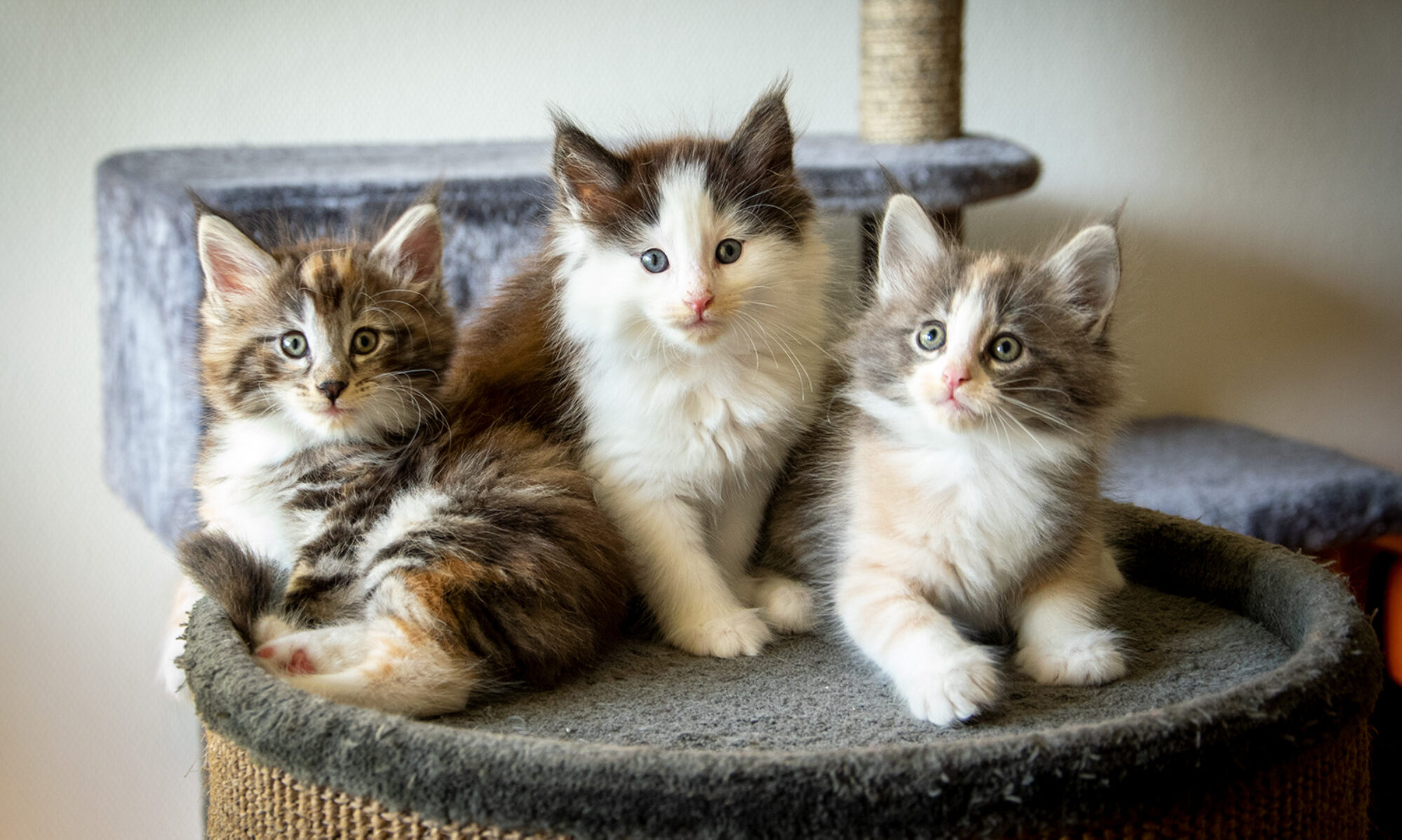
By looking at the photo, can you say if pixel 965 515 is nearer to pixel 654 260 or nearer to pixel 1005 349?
pixel 1005 349

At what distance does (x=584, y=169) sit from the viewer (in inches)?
51.4

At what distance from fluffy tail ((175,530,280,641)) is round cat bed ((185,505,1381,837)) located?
22 millimetres

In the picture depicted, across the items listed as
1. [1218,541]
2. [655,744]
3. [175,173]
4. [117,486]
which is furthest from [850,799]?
[117,486]

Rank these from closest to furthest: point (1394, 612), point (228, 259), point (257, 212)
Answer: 1. point (228, 259)
2. point (257, 212)
3. point (1394, 612)

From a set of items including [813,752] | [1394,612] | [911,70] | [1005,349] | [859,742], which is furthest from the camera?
[1394,612]

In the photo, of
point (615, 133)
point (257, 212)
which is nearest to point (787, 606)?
point (257, 212)

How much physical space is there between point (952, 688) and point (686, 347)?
0.47 meters

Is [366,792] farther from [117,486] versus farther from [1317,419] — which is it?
[1317,419]

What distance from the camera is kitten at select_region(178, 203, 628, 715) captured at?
1.08m

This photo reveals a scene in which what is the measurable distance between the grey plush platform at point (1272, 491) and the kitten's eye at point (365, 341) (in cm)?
140

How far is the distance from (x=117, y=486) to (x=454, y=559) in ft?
4.73

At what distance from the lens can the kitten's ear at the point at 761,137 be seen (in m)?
1.31

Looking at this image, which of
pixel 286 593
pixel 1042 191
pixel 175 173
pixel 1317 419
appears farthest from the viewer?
pixel 1317 419

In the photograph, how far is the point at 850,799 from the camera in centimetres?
82
